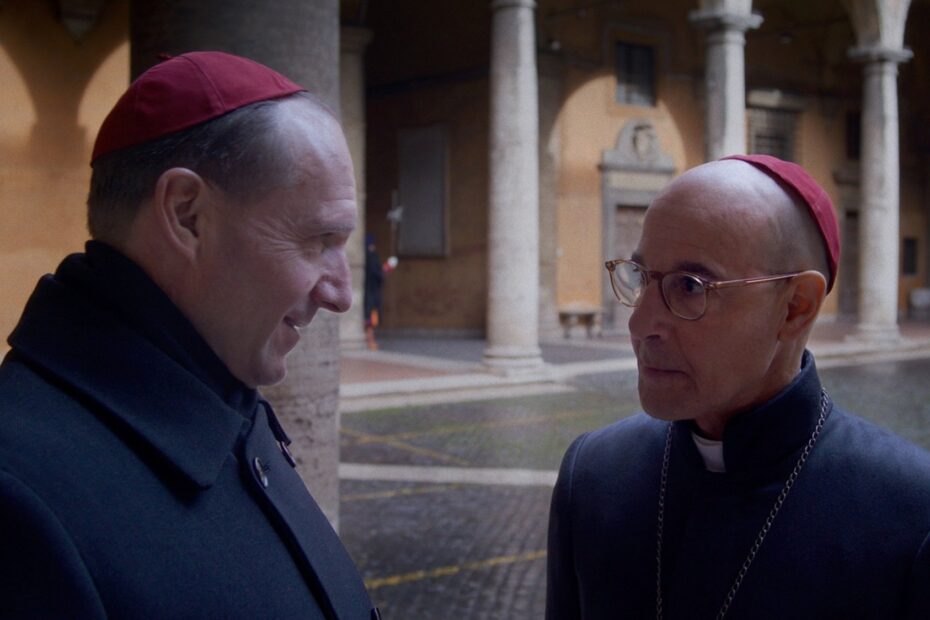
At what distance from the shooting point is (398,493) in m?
6.84

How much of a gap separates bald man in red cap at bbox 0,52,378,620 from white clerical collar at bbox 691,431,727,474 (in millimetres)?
572

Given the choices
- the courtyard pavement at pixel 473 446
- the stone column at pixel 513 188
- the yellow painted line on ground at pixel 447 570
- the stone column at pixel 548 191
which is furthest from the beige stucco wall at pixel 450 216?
the yellow painted line on ground at pixel 447 570

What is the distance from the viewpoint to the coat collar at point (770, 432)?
5.09 ft

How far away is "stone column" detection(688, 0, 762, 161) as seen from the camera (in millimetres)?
14828

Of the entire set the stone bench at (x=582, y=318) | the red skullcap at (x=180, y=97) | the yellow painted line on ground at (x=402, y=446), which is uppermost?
the red skullcap at (x=180, y=97)

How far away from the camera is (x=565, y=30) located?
18969mm

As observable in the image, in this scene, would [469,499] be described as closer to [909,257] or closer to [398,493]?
[398,493]

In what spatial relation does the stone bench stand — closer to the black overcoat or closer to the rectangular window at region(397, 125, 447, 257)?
the rectangular window at region(397, 125, 447, 257)

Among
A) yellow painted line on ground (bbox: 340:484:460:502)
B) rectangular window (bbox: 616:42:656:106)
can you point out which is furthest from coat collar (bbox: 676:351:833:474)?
rectangular window (bbox: 616:42:656:106)

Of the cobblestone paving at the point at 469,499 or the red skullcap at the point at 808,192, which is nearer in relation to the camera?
the red skullcap at the point at 808,192

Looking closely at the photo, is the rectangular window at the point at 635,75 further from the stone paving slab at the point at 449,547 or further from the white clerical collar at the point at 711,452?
the white clerical collar at the point at 711,452

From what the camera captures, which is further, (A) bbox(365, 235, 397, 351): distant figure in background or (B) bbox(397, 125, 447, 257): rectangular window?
(B) bbox(397, 125, 447, 257): rectangular window

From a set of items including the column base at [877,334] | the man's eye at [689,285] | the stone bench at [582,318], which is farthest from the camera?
the stone bench at [582,318]

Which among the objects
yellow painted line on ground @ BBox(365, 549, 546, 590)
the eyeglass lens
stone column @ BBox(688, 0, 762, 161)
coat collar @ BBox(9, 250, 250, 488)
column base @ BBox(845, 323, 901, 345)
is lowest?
yellow painted line on ground @ BBox(365, 549, 546, 590)
